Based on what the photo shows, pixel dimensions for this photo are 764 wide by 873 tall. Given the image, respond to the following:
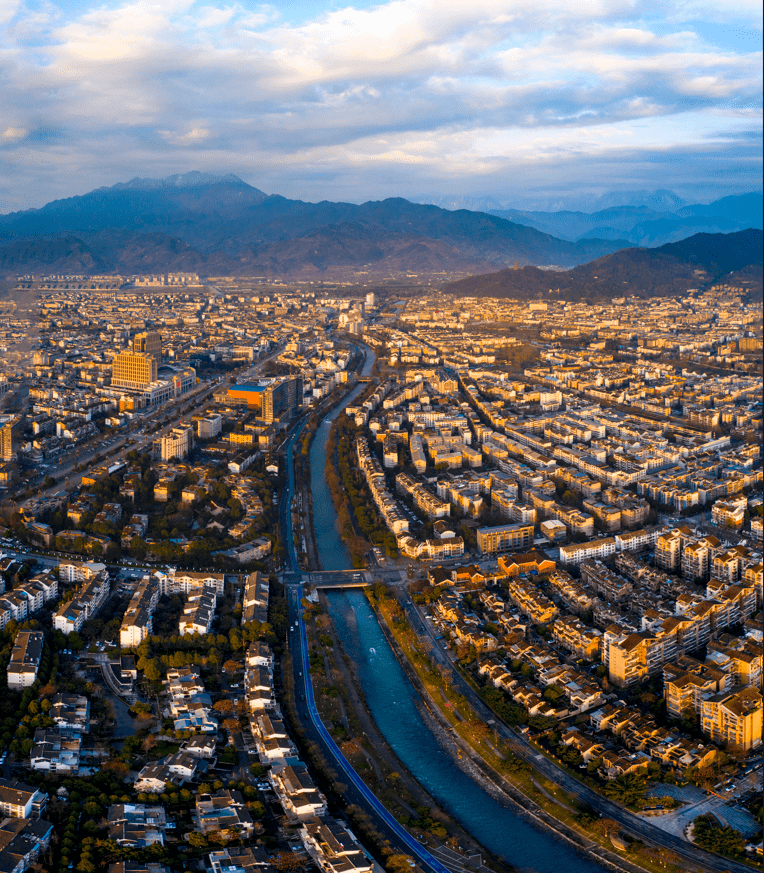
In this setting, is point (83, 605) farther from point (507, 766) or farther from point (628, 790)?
point (628, 790)

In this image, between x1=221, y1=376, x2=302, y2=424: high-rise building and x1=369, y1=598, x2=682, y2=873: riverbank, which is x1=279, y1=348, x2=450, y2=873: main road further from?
x1=221, y1=376, x2=302, y2=424: high-rise building

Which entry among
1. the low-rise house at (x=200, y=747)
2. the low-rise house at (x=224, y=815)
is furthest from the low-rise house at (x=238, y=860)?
the low-rise house at (x=200, y=747)

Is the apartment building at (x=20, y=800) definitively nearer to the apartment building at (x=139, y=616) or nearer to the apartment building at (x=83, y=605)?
the apartment building at (x=139, y=616)

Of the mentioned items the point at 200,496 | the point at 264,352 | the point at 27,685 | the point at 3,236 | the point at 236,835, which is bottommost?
the point at 236,835

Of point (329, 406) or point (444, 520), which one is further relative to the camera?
point (329, 406)

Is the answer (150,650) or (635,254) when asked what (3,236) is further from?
(150,650)

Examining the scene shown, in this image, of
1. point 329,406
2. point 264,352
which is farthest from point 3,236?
point 329,406

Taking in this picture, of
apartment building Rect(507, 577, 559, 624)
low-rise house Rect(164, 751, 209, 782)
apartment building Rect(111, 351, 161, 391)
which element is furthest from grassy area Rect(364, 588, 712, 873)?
apartment building Rect(111, 351, 161, 391)
